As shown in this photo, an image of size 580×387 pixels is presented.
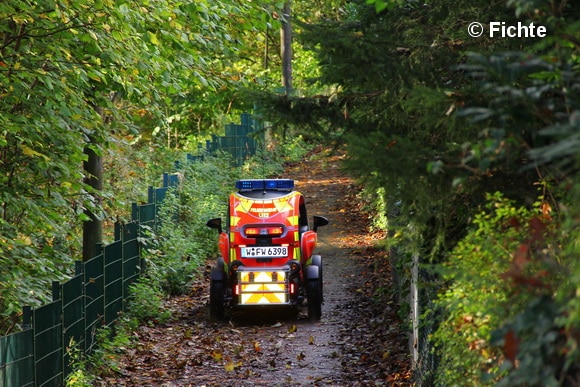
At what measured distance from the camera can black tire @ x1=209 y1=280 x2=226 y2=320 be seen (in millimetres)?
13625

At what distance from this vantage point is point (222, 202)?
71.7 feet

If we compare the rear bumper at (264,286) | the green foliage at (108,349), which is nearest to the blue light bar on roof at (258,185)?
the rear bumper at (264,286)

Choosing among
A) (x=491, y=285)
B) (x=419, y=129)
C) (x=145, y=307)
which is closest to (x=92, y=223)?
(x=145, y=307)

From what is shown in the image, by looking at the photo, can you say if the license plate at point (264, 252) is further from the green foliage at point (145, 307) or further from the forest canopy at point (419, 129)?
the forest canopy at point (419, 129)

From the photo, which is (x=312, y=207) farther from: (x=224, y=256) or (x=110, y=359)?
(x=110, y=359)

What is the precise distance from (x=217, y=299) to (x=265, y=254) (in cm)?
108

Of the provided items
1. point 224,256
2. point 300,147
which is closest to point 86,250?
point 224,256

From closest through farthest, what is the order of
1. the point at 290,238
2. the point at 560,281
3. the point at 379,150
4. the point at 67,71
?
the point at 560,281 → the point at 379,150 → the point at 67,71 → the point at 290,238

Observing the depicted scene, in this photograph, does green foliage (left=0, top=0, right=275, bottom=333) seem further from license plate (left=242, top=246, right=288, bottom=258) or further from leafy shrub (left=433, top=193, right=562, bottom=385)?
Result: leafy shrub (left=433, top=193, right=562, bottom=385)

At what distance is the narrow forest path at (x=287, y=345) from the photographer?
36.2ft

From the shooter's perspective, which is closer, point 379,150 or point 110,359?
point 379,150

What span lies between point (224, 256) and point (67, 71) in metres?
4.42

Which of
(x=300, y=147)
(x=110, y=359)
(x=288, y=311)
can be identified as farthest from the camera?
(x=300, y=147)

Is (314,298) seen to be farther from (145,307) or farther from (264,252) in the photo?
(145,307)
